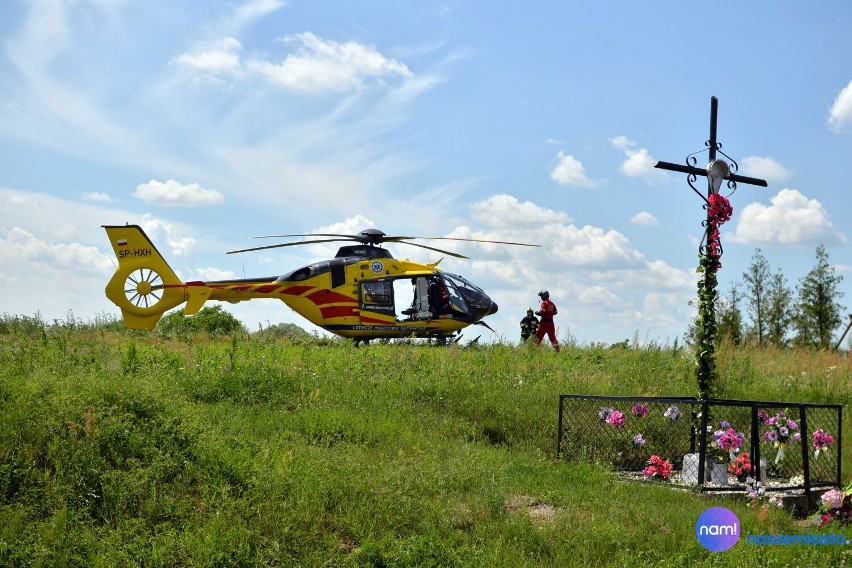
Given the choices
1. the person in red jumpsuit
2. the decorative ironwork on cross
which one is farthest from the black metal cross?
the person in red jumpsuit

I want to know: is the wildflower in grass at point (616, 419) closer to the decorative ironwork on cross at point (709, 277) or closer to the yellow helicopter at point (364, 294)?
the decorative ironwork on cross at point (709, 277)

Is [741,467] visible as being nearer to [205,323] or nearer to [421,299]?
[421,299]

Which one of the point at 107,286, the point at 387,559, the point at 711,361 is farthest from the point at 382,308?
the point at 387,559

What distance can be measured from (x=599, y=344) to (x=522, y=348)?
3.83 meters

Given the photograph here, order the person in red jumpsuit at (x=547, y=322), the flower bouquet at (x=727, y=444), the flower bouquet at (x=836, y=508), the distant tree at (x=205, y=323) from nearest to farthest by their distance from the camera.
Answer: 1. the flower bouquet at (x=836, y=508)
2. the flower bouquet at (x=727, y=444)
3. the person in red jumpsuit at (x=547, y=322)
4. the distant tree at (x=205, y=323)

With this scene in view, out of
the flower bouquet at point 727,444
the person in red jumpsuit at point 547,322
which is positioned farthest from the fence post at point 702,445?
the person in red jumpsuit at point 547,322

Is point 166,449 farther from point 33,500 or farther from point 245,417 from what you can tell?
point 245,417

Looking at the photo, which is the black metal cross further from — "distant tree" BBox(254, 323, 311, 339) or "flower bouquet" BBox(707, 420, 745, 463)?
"distant tree" BBox(254, 323, 311, 339)

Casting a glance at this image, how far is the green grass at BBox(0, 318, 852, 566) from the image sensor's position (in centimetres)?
732

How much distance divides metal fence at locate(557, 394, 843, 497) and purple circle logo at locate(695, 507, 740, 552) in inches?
44.7

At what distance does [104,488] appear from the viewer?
788 centimetres

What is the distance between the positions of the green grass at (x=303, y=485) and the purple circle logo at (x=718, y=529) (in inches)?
4.0

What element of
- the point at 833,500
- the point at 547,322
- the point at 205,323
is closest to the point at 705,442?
the point at 833,500

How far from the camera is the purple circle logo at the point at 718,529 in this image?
26.1 feet
